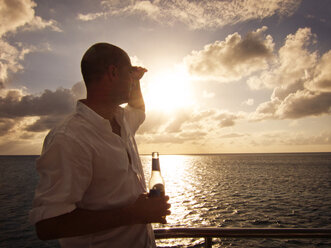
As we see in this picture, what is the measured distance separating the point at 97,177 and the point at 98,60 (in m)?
0.96

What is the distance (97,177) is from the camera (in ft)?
5.21

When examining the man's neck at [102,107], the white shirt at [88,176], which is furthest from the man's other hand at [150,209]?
the man's neck at [102,107]

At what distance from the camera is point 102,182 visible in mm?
1617

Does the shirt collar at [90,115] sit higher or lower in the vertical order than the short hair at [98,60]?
lower

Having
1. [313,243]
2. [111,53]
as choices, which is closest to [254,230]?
[111,53]

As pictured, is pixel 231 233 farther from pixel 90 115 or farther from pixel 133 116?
pixel 90 115

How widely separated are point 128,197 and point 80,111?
2.42 feet

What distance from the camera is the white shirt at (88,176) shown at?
135cm

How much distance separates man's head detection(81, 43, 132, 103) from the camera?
1906 mm

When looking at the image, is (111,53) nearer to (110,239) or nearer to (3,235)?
(110,239)

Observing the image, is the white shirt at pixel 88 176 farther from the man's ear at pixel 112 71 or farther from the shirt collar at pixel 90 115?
the man's ear at pixel 112 71

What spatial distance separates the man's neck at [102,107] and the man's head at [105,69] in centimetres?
8

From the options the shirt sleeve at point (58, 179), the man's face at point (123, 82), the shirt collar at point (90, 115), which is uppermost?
the man's face at point (123, 82)

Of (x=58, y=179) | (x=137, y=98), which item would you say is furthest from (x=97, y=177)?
(x=137, y=98)
